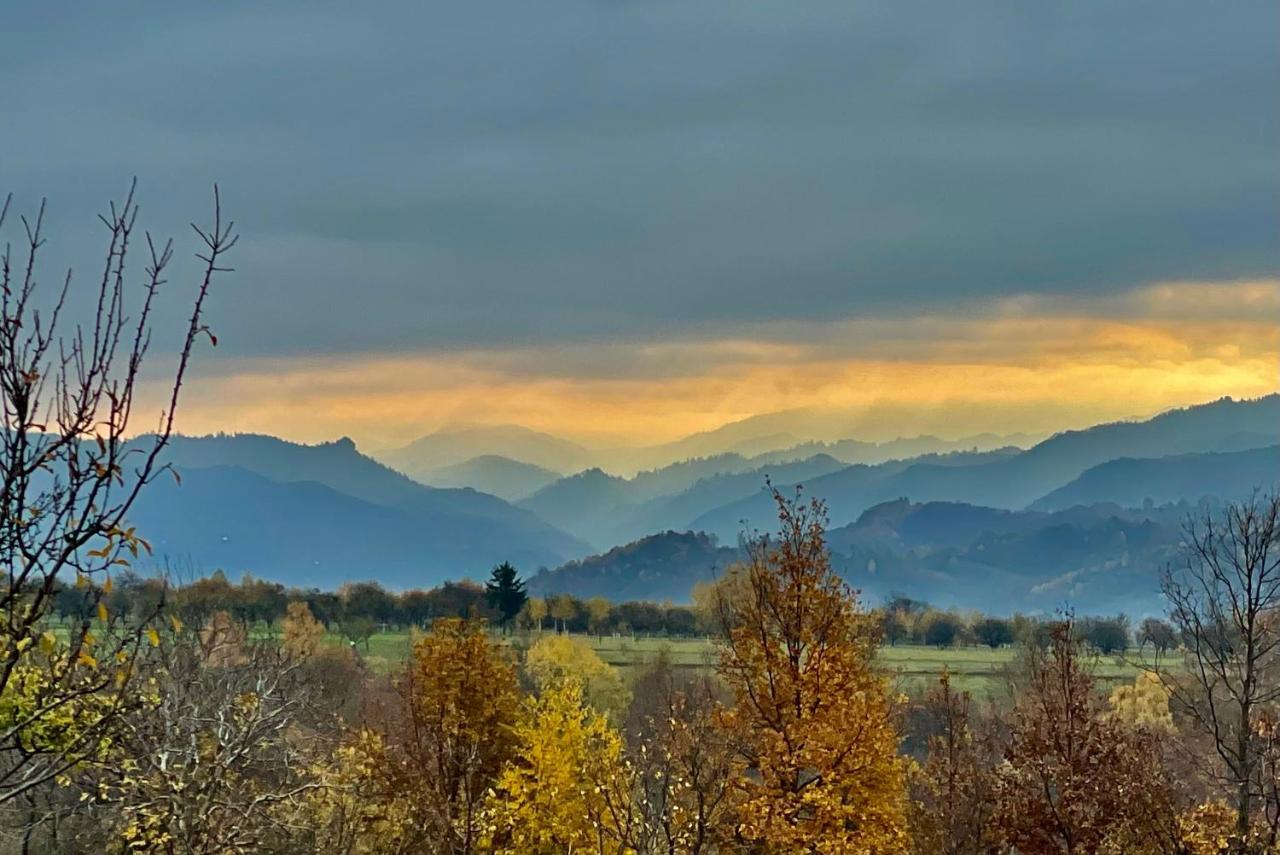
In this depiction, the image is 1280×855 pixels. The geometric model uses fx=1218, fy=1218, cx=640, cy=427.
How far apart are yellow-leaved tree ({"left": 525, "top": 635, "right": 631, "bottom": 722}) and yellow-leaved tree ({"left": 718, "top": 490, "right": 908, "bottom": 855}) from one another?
2111 inches

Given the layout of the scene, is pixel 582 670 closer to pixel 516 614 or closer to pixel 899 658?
pixel 516 614

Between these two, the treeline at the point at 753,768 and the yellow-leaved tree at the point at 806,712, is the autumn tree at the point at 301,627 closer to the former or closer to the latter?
the treeline at the point at 753,768

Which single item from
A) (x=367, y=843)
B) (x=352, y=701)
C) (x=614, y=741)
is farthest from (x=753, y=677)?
(x=352, y=701)

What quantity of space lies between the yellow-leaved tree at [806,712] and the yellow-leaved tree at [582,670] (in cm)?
5361

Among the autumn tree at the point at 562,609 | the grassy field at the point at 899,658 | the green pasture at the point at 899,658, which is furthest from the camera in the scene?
the autumn tree at the point at 562,609

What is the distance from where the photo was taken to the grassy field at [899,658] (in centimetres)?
9800

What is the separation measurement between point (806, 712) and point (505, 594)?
8838cm

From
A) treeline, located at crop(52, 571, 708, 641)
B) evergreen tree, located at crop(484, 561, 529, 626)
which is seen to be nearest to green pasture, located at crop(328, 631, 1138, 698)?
treeline, located at crop(52, 571, 708, 641)

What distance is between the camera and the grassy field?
322 feet

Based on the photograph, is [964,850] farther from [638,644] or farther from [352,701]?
[638,644]

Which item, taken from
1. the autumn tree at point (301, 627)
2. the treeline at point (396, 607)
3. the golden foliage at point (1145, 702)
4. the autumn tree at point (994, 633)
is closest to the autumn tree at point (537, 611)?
the treeline at point (396, 607)

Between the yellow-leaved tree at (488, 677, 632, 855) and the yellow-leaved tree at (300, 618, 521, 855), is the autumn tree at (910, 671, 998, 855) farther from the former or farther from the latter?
the yellow-leaved tree at (300, 618, 521, 855)

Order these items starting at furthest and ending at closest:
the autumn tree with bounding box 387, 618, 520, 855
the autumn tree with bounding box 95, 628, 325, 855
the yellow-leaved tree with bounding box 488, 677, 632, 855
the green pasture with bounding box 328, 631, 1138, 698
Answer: the green pasture with bounding box 328, 631, 1138, 698
the autumn tree with bounding box 387, 618, 520, 855
the yellow-leaved tree with bounding box 488, 677, 632, 855
the autumn tree with bounding box 95, 628, 325, 855

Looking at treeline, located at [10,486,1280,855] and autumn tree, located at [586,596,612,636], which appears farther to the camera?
autumn tree, located at [586,596,612,636]
